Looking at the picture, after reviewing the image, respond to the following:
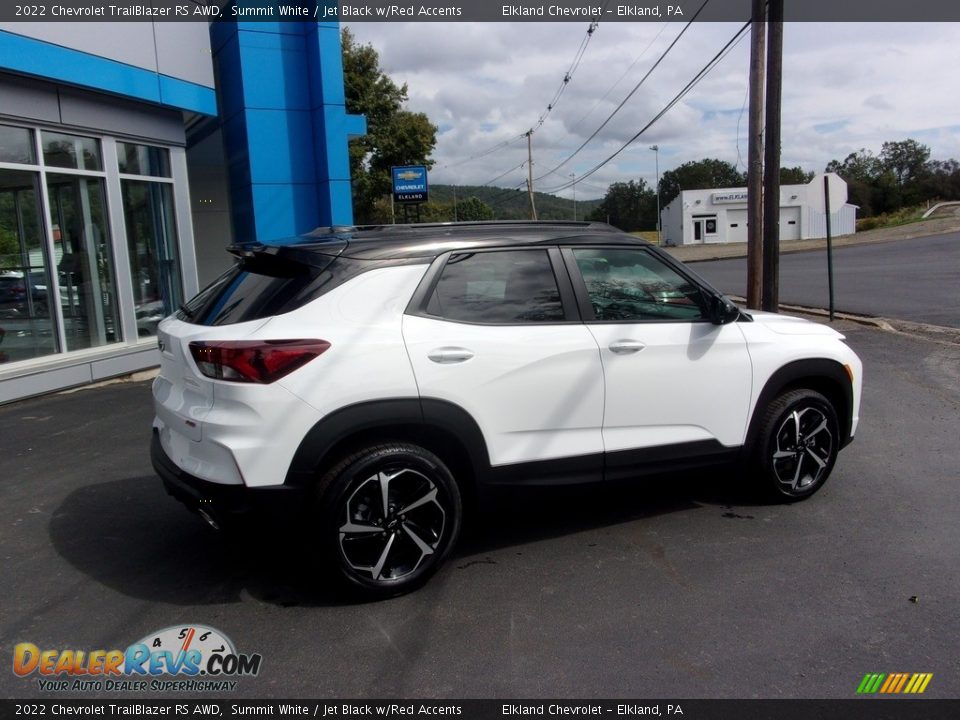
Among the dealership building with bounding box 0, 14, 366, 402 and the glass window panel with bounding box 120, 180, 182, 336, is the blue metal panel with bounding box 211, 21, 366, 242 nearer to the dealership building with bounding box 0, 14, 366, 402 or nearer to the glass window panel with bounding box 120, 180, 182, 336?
the dealership building with bounding box 0, 14, 366, 402

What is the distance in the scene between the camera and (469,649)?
3260 mm

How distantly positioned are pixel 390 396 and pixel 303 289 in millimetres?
677

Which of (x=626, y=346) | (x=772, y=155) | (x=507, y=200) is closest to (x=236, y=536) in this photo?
(x=626, y=346)

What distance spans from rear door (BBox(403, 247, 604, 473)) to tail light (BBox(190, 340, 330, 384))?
521 mm

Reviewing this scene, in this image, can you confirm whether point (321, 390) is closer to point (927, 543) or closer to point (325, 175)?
point (927, 543)

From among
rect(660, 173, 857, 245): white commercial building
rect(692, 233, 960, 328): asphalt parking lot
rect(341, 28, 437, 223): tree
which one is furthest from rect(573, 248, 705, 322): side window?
rect(660, 173, 857, 245): white commercial building

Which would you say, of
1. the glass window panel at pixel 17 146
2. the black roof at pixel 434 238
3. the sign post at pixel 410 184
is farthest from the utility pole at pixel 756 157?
the sign post at pixel 410 184

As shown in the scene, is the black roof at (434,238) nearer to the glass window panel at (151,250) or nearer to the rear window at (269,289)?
the rear window at (269,289)

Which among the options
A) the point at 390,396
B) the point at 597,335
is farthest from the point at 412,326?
the point at 597,335

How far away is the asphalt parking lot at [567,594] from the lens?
3.07 meters

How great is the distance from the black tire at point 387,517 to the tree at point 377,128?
37.2 meters

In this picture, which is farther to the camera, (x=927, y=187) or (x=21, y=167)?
(x=927, y=187)

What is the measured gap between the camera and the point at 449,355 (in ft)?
12.1
